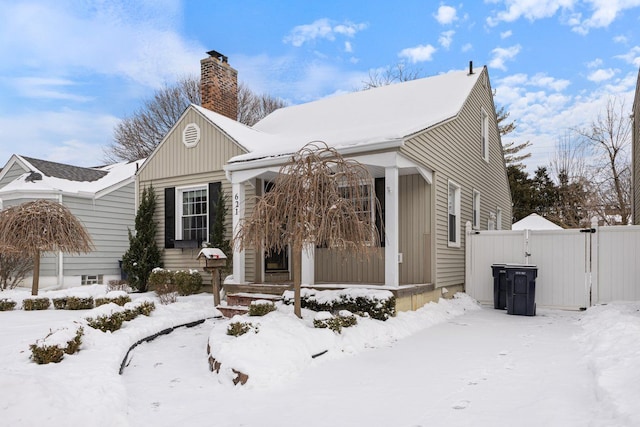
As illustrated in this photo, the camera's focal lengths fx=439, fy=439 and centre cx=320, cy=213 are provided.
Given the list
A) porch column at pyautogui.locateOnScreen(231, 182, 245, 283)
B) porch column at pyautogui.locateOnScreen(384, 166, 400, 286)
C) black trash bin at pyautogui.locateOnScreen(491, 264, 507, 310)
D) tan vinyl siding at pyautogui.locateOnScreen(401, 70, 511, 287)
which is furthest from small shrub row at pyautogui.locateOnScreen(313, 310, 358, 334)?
black trash bin at pyautogui.locateOnScreen(491, 264, 507, 310)

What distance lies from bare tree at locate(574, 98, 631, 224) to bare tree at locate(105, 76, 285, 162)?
1806cm

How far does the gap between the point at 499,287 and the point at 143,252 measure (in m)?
8.71

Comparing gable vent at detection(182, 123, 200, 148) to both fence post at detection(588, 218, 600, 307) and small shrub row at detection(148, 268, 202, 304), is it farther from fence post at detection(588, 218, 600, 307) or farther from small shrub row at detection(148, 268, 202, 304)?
fence post at detection(588, 218, 600, 307)

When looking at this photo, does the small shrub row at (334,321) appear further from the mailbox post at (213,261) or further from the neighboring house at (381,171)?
the mailbox post at (213,261)

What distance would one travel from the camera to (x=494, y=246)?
1030 cm

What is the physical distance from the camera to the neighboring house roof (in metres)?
11.8

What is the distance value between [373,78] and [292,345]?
22.9 meters

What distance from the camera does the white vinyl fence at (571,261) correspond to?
8.87 meters

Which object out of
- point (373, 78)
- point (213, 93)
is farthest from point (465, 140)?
point (373, 78)

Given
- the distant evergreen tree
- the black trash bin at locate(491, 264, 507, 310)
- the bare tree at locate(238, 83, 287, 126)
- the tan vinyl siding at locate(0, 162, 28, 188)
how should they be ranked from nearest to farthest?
the black trash bin at locate(491, 264, 507, 310)
the distant evergreen tree
the tan vinyl siding at locate(0, 162, 28, 188)
the bare tree at locate(238, 83, 287, 126)

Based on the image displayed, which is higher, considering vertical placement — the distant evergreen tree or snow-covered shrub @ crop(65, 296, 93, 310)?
the distant evergreen tree

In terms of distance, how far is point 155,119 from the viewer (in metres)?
26.0

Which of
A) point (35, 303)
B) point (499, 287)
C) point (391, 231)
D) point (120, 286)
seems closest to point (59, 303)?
point (35, 303)

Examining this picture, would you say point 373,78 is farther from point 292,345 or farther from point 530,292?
point 292,345
